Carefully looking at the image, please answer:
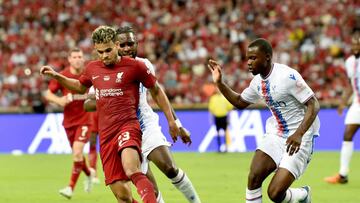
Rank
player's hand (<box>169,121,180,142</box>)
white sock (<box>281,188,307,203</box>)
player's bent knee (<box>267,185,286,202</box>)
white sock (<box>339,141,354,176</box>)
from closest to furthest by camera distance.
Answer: player's hand (<box>169,121,180,142</box>)
player's bent knee (<box>267,185,286,202</box>)
white sock (<box>281,188,307,203</box>)
white sock (<box>339,141,354,176</box>)

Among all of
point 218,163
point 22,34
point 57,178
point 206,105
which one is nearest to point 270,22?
point 206,105

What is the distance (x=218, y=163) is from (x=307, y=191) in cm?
983

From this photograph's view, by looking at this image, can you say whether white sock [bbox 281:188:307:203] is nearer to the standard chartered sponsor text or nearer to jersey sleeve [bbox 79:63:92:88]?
the standard chartered sponsor text

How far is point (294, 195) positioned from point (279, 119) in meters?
0.93

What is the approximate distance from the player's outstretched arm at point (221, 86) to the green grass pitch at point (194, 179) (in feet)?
9.46

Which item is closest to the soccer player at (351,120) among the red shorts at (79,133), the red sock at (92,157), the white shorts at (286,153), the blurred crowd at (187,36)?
the red sock at (92,157)

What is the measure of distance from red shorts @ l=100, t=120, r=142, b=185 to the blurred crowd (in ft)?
58.3

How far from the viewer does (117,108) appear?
907 centimetres

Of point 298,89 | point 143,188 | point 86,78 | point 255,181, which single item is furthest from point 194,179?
point 143,188

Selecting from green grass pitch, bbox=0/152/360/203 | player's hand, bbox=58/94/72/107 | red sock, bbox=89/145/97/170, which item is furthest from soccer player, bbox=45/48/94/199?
red sock, bbox=89/145/97/170

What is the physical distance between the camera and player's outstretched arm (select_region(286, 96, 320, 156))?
9.31 meters

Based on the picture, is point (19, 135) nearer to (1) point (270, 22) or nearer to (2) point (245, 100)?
(1) point (270, 22)

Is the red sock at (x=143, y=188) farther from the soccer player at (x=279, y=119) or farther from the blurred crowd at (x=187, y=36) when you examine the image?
the blurred crowd at (x=187, y=36)

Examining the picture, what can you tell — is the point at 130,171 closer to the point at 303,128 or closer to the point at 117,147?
the point at 117,147
